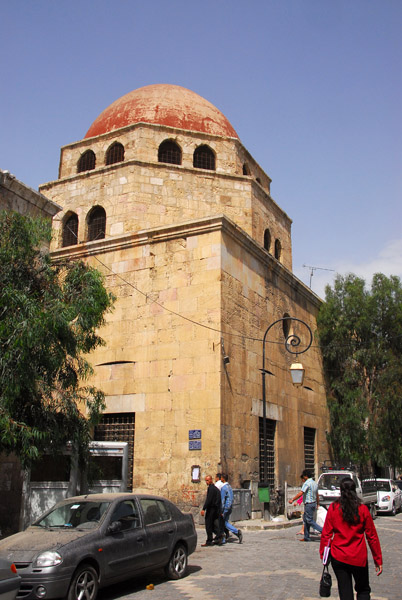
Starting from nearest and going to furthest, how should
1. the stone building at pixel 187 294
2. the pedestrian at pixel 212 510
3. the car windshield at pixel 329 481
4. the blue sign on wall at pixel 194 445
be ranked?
the pedestrian at pixel 212 510
the blue sign on wall at pixel 194 445
the stone building at pixel 187 294
the car windshield at pixel 329 481

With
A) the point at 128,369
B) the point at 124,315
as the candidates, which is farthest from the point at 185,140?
the point at 128,369

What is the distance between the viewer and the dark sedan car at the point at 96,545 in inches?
212

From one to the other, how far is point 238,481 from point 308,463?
563 cm

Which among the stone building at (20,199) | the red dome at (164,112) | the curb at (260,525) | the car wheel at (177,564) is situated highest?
the red dome at (164,112)

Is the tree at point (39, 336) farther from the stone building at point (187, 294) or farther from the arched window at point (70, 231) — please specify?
the arched window at point (70, 231)

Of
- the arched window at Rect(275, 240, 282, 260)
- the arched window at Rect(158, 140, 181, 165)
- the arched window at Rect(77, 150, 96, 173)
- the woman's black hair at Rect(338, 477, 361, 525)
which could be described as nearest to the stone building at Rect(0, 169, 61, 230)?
the arched window at Rect(158, 140, 181, 165)

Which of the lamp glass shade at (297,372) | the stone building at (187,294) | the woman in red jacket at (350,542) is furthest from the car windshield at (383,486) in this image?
the woman in red jacket at (350,542)

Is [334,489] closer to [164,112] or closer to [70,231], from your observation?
[70,231]

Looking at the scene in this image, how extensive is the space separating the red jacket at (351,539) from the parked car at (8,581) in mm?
2658

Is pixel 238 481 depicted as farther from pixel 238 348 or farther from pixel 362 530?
pixel 362 530

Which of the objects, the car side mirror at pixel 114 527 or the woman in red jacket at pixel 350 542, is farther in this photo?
the car side mirror at pixel 114 527

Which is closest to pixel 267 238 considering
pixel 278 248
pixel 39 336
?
pixel 278 248

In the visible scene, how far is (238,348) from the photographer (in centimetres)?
1427

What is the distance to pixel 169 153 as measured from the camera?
19.1 meters
